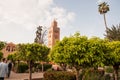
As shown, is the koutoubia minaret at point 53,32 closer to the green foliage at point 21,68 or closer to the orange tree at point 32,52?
the green foliage at point 21,68

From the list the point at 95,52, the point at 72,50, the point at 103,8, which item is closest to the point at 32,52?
the point at 72,50

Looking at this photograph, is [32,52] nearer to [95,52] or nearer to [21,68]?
[95,52]

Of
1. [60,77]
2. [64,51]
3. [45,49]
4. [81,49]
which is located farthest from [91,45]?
[45,49]

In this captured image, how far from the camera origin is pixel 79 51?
50.4 feet

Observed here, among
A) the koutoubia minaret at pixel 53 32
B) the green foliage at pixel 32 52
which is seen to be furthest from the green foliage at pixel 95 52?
the koutoubia minaret at pixel 53 32

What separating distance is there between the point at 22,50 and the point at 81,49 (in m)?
7.98

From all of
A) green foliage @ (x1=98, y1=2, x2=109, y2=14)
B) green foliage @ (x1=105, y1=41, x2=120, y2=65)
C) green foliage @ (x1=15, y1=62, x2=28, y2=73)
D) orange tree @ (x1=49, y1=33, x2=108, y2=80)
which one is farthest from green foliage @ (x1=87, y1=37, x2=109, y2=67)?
green foliage @ (x1=98, y1=2, x2=109, y2=14)

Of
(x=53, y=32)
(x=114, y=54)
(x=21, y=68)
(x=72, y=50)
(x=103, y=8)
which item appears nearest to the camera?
(x=72, y=50)

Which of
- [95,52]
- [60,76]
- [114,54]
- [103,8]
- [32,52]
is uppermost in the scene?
Answer: [103,8]

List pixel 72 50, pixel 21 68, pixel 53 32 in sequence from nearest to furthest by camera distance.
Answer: pixel 72 50 < pixel 21 68 < pixel 53 32

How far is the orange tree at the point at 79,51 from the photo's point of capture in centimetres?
1530

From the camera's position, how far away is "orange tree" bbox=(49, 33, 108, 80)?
1530 cm

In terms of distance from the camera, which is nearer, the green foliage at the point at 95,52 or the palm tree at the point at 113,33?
the green foliage at the point at 95,52

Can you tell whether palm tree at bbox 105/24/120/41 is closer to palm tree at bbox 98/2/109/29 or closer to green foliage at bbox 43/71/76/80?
palm tree at bbox 98/2/109/29
